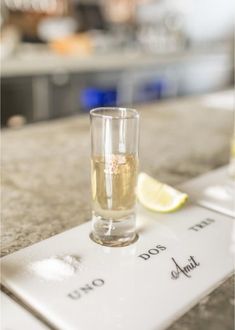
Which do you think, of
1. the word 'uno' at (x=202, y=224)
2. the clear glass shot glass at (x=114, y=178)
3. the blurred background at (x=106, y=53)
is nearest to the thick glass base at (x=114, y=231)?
the clear glass shot glass at (x=114, y=178)

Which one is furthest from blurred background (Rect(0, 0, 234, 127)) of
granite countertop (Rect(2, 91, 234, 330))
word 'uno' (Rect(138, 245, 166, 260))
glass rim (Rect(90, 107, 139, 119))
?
word 'uno' (Rect(138, 245, 166, 260))

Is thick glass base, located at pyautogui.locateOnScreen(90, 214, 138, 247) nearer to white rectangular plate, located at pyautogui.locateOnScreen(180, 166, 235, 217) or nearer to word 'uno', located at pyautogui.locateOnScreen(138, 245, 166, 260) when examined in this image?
word 'uno', located at pyautogui.locateOnScreen(138, 245, 166, 260)

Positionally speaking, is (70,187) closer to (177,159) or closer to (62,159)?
(62,159)

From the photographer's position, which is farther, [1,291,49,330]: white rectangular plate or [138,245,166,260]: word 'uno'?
[138,245,166,260]: word 'uno'

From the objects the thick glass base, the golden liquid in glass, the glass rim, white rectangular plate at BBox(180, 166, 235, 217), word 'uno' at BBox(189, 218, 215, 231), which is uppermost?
the glass rim

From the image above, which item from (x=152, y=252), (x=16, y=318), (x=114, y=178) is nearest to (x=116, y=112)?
(x=114, y=178)

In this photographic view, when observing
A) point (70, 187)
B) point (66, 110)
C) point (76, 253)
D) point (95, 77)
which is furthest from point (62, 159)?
point (95, 77)
